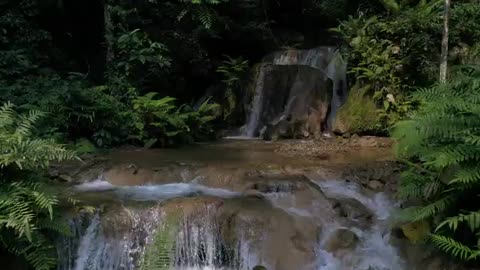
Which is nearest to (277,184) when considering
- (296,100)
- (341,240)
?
(341,240)

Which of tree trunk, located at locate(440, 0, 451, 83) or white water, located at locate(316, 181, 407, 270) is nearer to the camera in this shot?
white water, located at locate(316, 181, 407, 270)

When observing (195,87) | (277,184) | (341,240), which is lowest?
(341,240)

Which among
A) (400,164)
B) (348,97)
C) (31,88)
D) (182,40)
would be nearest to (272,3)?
(182,40)

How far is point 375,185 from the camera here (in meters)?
6.65

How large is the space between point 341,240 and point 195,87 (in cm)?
811

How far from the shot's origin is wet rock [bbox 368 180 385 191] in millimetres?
6595

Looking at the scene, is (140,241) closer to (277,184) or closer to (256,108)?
(277,184)

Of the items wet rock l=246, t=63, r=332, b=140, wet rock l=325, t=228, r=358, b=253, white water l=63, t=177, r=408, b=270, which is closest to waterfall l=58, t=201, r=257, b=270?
white water l=63, t=177, r=408, b=270

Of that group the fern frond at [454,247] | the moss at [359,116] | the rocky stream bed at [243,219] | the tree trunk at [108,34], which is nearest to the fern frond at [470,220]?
the fern frond at [454,247]

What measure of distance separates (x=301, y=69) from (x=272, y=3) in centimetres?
562

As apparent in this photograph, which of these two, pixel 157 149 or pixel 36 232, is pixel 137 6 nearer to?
pixel 157 149

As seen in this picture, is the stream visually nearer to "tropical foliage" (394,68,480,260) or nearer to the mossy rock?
the mossy rock

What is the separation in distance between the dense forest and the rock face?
492 mm

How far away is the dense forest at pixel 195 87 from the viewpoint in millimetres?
4867
